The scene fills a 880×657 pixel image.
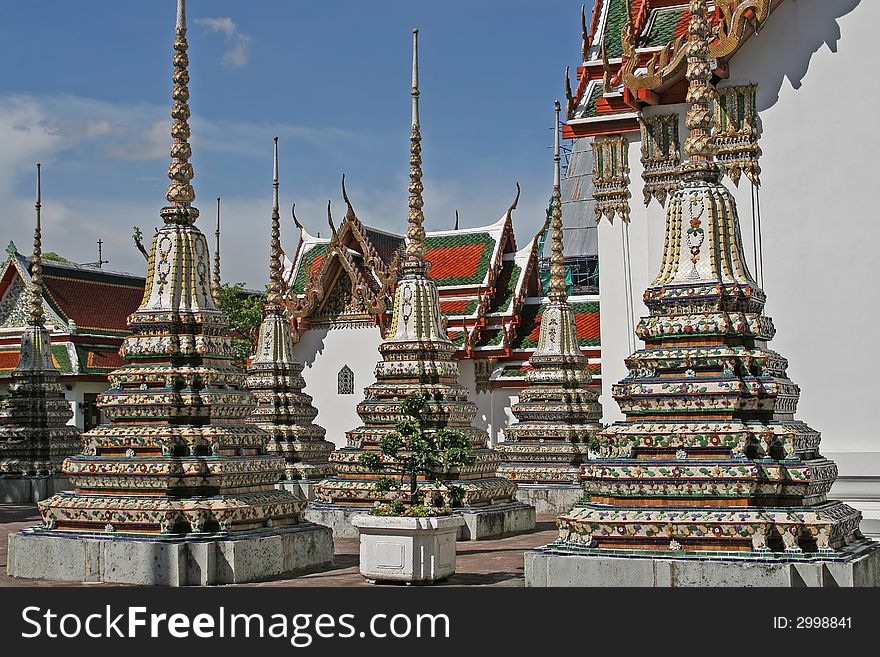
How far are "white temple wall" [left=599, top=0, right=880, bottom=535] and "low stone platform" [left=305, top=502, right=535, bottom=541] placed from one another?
444 centimetres

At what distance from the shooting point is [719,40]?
40.5ft

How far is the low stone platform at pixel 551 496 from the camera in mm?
19156

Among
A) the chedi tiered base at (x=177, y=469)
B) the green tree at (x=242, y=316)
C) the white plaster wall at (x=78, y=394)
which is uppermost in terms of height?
the green tree at (x=242, y=316)

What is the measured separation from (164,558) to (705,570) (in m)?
4.74

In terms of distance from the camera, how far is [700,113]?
9.49 meters

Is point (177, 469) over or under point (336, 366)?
under

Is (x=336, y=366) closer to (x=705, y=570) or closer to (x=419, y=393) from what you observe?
(x=419, y=393)

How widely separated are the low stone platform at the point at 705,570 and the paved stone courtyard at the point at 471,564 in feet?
5.28

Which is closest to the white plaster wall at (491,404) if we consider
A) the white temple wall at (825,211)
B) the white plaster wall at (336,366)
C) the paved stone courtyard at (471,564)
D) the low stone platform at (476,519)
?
the white plaster wall at (336,366)

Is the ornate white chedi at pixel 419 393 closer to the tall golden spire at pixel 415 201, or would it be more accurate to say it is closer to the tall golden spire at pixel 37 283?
the tall golden spire at pixel 415 201

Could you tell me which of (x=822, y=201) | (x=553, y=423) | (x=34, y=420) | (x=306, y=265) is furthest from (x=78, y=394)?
(x=822, y=201)

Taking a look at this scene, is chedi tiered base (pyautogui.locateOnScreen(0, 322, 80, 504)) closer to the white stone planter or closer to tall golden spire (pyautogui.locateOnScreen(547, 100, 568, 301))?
tall golden spire (pyautogui.locateOnScreen(547, 100, 568, 301))

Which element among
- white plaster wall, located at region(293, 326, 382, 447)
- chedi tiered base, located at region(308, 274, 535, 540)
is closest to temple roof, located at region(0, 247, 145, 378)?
white plaster wall, located at region(293, 326, 382, 447)

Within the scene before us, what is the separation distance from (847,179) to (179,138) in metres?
6.78
